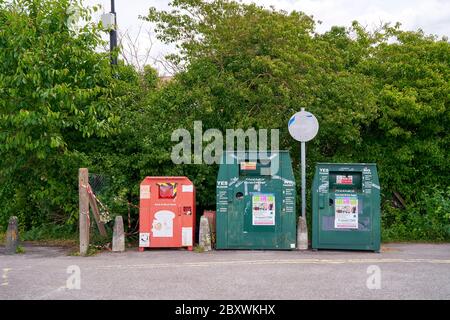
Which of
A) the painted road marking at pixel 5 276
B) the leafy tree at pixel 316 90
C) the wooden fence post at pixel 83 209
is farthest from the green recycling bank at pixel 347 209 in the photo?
the painted road marking at pixel 5 276

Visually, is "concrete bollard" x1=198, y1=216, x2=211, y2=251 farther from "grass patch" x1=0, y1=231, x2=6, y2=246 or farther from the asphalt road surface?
"grass patch" x1=0, y1=231, x2=6, y2=246

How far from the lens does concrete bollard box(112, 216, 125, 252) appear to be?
993 centimetres

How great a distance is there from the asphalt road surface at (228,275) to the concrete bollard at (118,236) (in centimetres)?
23

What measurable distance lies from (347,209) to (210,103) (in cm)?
343

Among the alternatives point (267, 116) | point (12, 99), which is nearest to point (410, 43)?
point (267, 116)

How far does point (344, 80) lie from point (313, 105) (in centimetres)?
85

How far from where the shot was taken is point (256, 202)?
988 cm

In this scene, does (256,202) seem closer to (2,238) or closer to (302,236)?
(302,236)

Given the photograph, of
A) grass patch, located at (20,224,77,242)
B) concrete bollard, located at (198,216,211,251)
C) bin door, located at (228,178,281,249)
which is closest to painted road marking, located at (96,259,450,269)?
bin door, located at (228,178,281,249)

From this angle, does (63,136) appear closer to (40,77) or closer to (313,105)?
(40,77)

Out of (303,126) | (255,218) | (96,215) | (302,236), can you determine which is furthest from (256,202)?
(96,215)

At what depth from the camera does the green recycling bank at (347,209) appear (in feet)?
32.1

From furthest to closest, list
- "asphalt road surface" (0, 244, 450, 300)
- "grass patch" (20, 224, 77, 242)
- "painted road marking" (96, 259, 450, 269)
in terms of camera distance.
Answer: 1. "grass patch" (20, 224, 77, 242)
2. "painted road marking" (96, 259, 450, 269)
3. "asphalt road surface" (0, 244, 450, 300)

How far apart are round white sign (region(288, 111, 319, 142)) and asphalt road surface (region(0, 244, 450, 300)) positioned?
213 centimetres
